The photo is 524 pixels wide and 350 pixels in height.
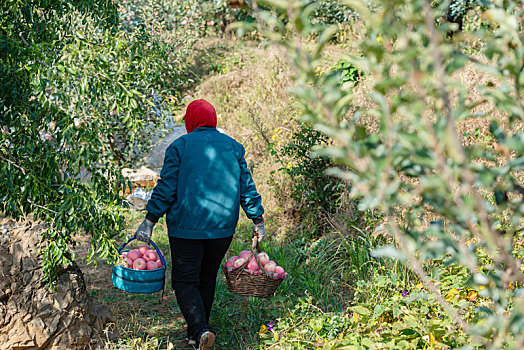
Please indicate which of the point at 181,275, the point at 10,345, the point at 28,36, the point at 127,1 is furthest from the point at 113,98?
the point at 127,1

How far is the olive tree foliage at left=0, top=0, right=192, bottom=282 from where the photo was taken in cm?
292

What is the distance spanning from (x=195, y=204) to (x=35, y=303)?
1225mm

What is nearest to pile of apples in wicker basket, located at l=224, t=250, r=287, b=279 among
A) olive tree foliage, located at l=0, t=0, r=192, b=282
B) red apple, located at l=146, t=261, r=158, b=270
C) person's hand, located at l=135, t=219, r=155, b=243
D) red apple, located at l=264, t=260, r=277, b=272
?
red apple, located at l=264, t=260, r=277, b=272

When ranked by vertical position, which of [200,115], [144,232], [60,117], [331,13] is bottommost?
[331,13]

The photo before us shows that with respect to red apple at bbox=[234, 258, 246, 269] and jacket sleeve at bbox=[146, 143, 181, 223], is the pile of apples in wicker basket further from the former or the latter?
jacket sleeve at bbox=[146, 143, 181, 223]

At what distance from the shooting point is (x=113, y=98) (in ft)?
9.78

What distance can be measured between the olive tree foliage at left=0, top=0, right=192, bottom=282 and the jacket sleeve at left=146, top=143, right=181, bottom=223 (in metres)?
0.45

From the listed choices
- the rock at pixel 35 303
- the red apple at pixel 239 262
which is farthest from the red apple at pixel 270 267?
the rock at pixel 35 303

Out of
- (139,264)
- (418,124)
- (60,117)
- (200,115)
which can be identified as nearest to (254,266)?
(139,264)

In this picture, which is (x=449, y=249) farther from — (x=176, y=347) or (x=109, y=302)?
(x=109, y=302)

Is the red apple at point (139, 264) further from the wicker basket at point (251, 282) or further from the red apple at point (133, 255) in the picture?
the wicker basket at point (251, 282)

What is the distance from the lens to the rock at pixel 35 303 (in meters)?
3.36

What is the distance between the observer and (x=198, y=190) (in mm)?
3734

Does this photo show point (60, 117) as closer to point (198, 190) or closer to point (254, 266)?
point (198, 190)
